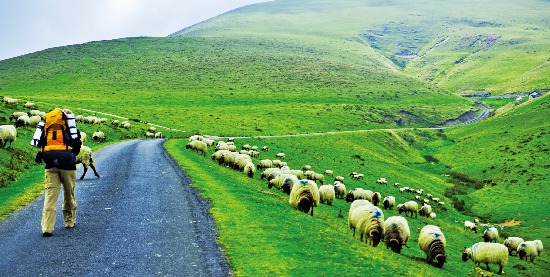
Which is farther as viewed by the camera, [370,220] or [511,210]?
[511,210]

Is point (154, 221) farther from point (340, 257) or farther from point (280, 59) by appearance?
point (280, 59)

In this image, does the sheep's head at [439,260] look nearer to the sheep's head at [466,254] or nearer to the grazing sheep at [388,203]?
the sheep's head at [466,254]

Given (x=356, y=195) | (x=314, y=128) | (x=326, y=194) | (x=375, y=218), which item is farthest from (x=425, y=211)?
(x=314, y=128)

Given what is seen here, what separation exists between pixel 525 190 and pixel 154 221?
58.4 m

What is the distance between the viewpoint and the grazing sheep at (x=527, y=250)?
3522 centimetres

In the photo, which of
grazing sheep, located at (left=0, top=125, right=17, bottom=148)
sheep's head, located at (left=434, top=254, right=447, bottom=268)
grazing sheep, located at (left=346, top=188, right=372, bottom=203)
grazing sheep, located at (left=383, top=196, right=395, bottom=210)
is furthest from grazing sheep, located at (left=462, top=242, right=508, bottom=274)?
grazing sheep, located at (left=0, top=125, right=17, bottom=148)

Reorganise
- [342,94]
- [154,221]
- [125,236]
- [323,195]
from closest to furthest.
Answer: [125,236]
[154,221]
[323,195]
[342,94]

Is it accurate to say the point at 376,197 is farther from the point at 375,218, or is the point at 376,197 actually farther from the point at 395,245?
the point at 375,218

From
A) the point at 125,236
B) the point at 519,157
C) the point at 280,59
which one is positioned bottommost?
the point at 125,236

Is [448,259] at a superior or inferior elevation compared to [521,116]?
inferior

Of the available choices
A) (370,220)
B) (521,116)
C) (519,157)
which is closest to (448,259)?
(370,220)

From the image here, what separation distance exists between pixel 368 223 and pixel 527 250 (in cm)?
2187

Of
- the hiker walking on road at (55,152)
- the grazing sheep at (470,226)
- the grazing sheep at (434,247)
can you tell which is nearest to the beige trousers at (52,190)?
the hiker walking on road at (55,152)

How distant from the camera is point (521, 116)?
98125 millimetres
